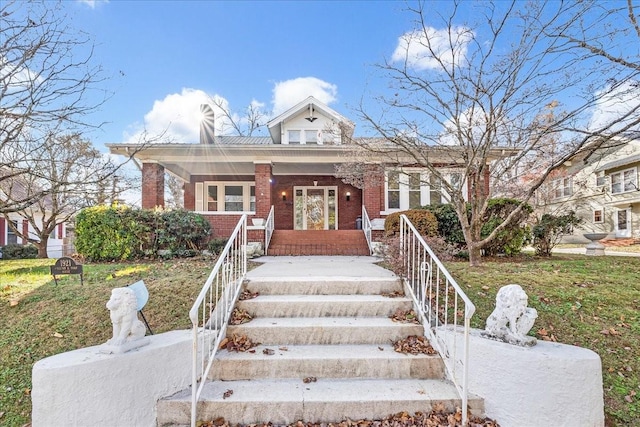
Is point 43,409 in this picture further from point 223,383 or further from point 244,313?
point 244,313

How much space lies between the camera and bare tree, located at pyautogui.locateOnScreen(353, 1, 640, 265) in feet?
16.9

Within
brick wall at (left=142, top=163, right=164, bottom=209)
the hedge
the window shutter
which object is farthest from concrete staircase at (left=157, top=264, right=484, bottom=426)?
the window shutter

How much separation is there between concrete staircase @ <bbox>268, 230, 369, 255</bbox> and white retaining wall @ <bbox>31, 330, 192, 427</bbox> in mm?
6432

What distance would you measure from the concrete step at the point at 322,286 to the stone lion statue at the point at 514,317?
5.19ft

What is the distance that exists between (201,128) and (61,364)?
13.3 meters

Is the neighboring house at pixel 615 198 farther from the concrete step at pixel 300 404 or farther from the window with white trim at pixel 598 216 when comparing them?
the concrete step at pixel 300 404

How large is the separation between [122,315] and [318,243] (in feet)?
23.9

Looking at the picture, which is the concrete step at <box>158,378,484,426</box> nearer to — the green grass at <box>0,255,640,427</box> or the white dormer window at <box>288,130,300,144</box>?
the green grass at <box>0,255,640,427</box>

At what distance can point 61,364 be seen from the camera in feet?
8.00

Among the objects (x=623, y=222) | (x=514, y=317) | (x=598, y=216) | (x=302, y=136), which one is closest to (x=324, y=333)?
(x=514, y=317)

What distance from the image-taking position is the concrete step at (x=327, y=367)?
2.96 m

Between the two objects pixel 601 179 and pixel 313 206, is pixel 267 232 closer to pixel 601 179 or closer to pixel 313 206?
pixel 313 206

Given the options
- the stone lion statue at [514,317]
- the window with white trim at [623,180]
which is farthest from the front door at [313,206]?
the window with white trim at [623,180]

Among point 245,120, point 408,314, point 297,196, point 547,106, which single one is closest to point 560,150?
point 547,106
